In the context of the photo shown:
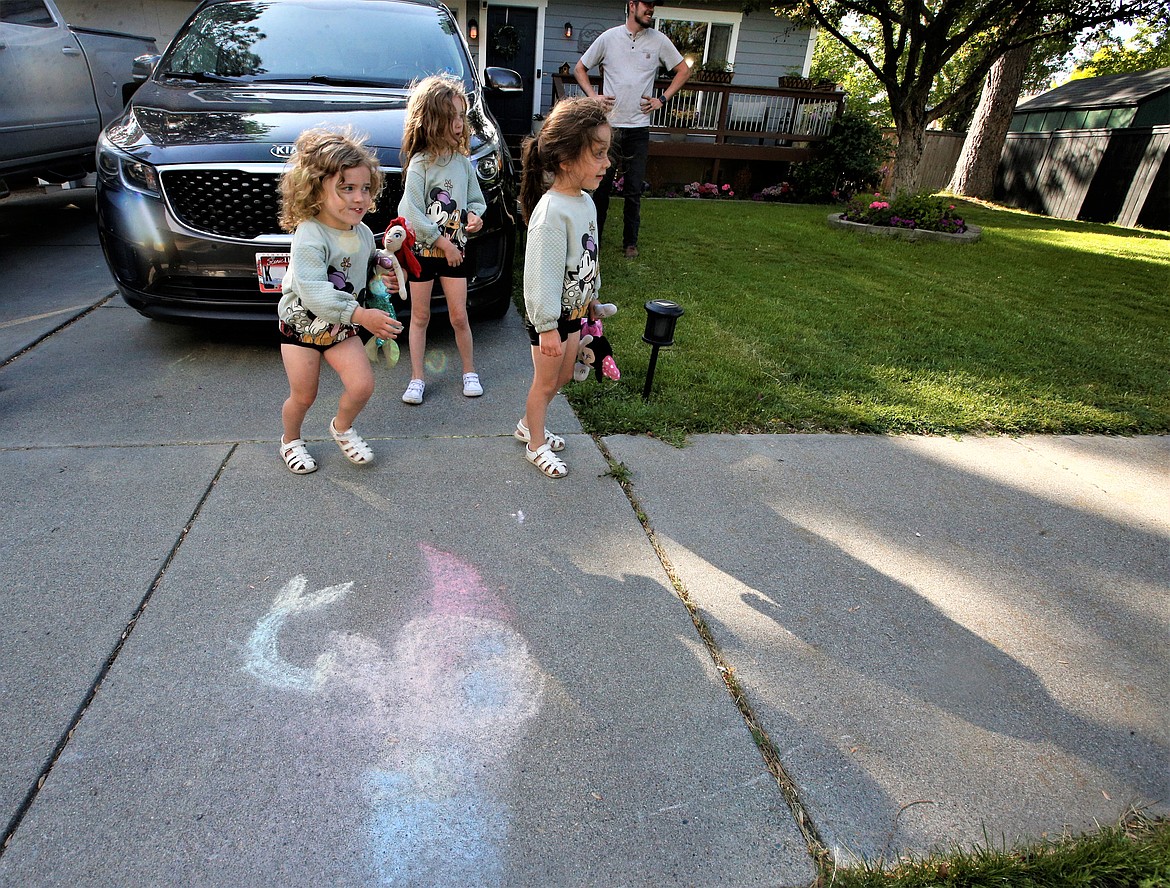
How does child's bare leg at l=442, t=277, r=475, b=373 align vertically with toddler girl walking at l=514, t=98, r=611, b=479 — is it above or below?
below

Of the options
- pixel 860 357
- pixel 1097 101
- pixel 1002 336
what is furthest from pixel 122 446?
pixel 1097 101

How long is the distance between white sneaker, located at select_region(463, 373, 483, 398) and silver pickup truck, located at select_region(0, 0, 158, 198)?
3.42 meters

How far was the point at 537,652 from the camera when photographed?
6.29 ft

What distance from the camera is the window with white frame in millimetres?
12516

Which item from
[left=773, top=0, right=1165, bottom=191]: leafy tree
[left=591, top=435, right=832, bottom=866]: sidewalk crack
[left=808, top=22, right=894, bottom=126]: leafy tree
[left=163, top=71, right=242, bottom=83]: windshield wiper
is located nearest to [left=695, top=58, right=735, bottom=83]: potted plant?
[left=773, top=0, right=1165, bottom=191]: leafy tree

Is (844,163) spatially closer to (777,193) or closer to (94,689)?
(777,193)

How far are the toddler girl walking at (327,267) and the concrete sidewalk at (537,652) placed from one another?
0.43m

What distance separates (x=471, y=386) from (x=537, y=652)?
6.04ft

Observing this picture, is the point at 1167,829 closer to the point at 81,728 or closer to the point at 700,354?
the point at 81,728

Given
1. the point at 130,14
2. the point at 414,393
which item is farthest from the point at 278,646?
the point at 130,14

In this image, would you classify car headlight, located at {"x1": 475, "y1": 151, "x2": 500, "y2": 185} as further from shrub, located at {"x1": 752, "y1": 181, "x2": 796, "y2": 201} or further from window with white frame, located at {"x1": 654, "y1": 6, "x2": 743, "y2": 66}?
window with white frame, located at {"x1": 654, "y1": 6, "x2": 743, "y2": 66}

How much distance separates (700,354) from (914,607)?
2237 mm

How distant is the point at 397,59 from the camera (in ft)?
14.2

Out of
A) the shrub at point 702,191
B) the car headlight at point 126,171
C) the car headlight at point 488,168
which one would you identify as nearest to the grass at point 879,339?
the car headlight at point 488,168
